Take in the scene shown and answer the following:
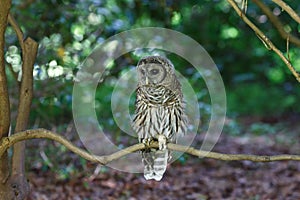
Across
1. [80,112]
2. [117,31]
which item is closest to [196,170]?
[80,112]

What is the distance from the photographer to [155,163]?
11.6 feet

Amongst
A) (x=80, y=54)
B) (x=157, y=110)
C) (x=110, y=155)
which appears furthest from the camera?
(x=80, y=54)

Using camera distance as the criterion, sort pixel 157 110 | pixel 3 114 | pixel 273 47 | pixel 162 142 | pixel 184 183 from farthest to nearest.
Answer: pixel 184 183
pixel 157 110
pixel 162 142
pixel 3 114
pixel 273 47

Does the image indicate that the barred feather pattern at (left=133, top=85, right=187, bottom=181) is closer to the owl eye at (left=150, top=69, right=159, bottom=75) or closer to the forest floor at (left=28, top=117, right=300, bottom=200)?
the owl eye at (left=150, top=69, right=159, bottom=75)

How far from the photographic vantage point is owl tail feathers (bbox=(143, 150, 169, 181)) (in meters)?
3.53

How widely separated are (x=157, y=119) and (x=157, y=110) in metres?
0.05

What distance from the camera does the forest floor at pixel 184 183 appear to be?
4.85 metres

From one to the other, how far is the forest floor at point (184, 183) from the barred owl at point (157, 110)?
4.20ft

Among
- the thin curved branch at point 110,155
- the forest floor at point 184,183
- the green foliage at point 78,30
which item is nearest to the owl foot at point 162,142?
the thin curved branch at point 110,155

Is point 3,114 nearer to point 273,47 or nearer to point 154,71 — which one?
point 154,71

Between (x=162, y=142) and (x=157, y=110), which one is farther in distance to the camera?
(x=157, y=110)

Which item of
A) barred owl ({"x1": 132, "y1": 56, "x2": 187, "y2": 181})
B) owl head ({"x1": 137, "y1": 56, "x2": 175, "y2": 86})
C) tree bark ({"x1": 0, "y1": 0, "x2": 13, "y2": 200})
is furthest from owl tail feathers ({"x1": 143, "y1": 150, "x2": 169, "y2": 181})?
tree bark ({"x1": 0, "y1": 0, "x2": 13, "y2": 200})

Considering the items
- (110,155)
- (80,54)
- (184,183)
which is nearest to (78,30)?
(80,54)

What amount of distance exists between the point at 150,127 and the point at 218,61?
577 centimetres
